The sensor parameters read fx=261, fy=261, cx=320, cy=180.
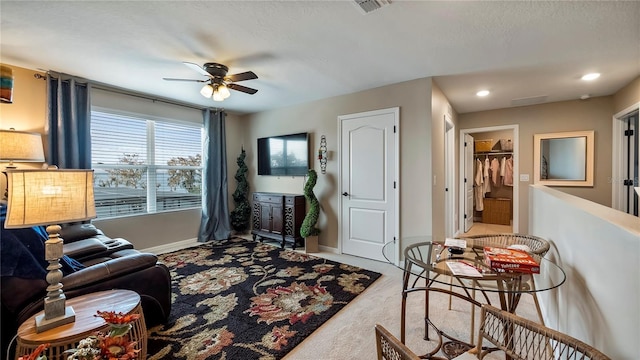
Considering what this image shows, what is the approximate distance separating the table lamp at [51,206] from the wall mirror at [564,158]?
5.93m

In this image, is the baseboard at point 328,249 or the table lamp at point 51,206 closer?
the table lamp at point 51,206

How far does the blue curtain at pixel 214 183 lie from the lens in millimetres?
4688

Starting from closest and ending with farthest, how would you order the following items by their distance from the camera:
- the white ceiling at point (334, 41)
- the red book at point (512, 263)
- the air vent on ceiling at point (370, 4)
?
the red book at point (512, 263) < the air vent on ceiling at point (370, 4) < the white ceiling at point (334, 41)

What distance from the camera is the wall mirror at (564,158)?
13.6 feet

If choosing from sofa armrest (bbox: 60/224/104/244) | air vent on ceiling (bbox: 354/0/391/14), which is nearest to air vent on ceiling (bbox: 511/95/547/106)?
air vent on ceiling (bbox: 354/0/391/14)

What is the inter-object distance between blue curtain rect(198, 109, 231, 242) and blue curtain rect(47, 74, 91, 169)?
164cm

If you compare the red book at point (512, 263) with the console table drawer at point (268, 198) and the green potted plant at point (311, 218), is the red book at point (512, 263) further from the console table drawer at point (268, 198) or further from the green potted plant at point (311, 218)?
the console table drawer at point (268, 198)

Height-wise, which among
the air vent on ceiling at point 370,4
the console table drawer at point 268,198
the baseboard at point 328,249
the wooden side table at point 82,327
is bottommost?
A: the baseboard at point 328,249

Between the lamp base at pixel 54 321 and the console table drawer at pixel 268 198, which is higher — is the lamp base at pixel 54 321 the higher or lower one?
the lower one

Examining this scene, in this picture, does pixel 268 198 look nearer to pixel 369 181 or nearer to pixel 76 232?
pixel 369 181

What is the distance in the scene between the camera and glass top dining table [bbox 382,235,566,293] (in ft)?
4.63

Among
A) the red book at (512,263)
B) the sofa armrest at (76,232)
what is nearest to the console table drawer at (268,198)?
the sofa armrest at (76,232)

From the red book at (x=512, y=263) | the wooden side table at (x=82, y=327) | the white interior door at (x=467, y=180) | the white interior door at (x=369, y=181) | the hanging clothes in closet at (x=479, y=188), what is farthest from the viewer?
the hanging clothes in closet at (x=479, y=188)

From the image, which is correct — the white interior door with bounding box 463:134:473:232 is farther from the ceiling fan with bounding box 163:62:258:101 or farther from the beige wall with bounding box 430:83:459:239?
the ceiling fan with bounding box 163:62:258:101
